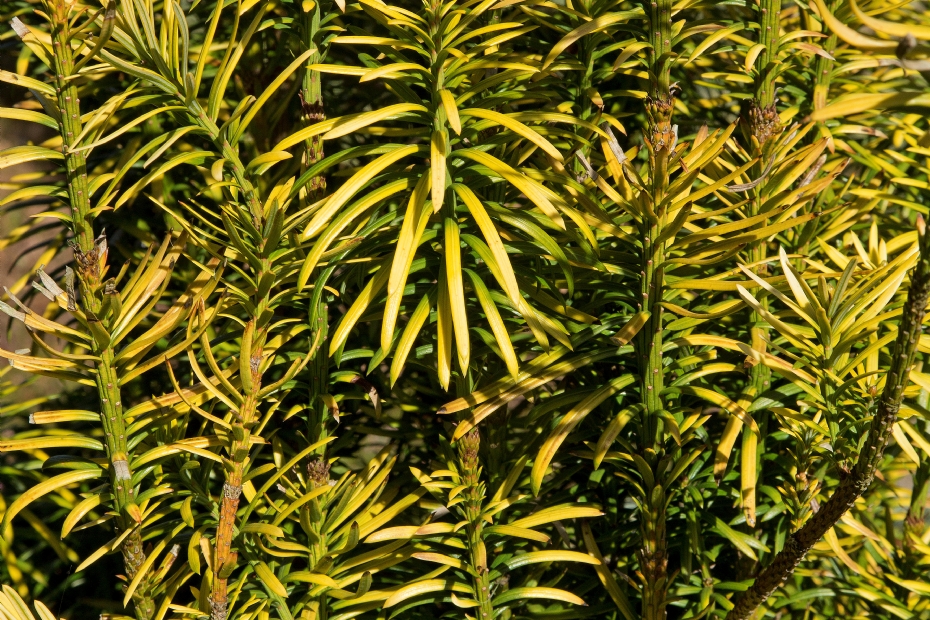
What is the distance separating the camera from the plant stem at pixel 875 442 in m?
0.34

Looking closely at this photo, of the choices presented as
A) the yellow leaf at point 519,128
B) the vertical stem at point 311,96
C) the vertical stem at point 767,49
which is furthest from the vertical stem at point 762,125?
the vertical stem at point 311,96

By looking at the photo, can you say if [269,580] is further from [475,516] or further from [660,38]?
[660,38]

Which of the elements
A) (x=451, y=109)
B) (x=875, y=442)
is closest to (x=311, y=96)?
(x=451, y=109)

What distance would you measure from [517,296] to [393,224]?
0.14 metres

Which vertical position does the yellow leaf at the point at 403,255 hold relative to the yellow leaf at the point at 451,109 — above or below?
below

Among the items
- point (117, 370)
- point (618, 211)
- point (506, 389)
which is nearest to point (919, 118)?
point (618, 211)

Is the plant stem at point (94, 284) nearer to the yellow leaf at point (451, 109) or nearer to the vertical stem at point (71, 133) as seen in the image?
the vertical stem at point (71, 133)

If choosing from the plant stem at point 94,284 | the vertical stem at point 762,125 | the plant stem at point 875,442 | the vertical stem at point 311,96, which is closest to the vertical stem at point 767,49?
the vertical stem at point 762,125

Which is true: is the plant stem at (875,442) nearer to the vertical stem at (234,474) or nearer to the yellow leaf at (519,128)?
the yellow leaf at (519,128)

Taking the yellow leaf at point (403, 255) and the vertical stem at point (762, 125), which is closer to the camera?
the yellow leaf at point (403, 255)

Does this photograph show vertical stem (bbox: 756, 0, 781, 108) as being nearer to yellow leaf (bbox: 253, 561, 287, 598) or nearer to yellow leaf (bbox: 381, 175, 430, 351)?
yellow leaf (bbox: 381, 175, 430, 351)

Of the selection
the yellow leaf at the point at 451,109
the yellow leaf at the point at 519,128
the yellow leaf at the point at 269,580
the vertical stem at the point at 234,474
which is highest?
the yellow leaf at the point at 451,109

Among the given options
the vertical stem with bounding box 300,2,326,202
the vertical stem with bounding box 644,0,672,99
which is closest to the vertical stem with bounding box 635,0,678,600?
the vertical stem with bounding box 644,0,672,99

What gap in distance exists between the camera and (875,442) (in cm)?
39
